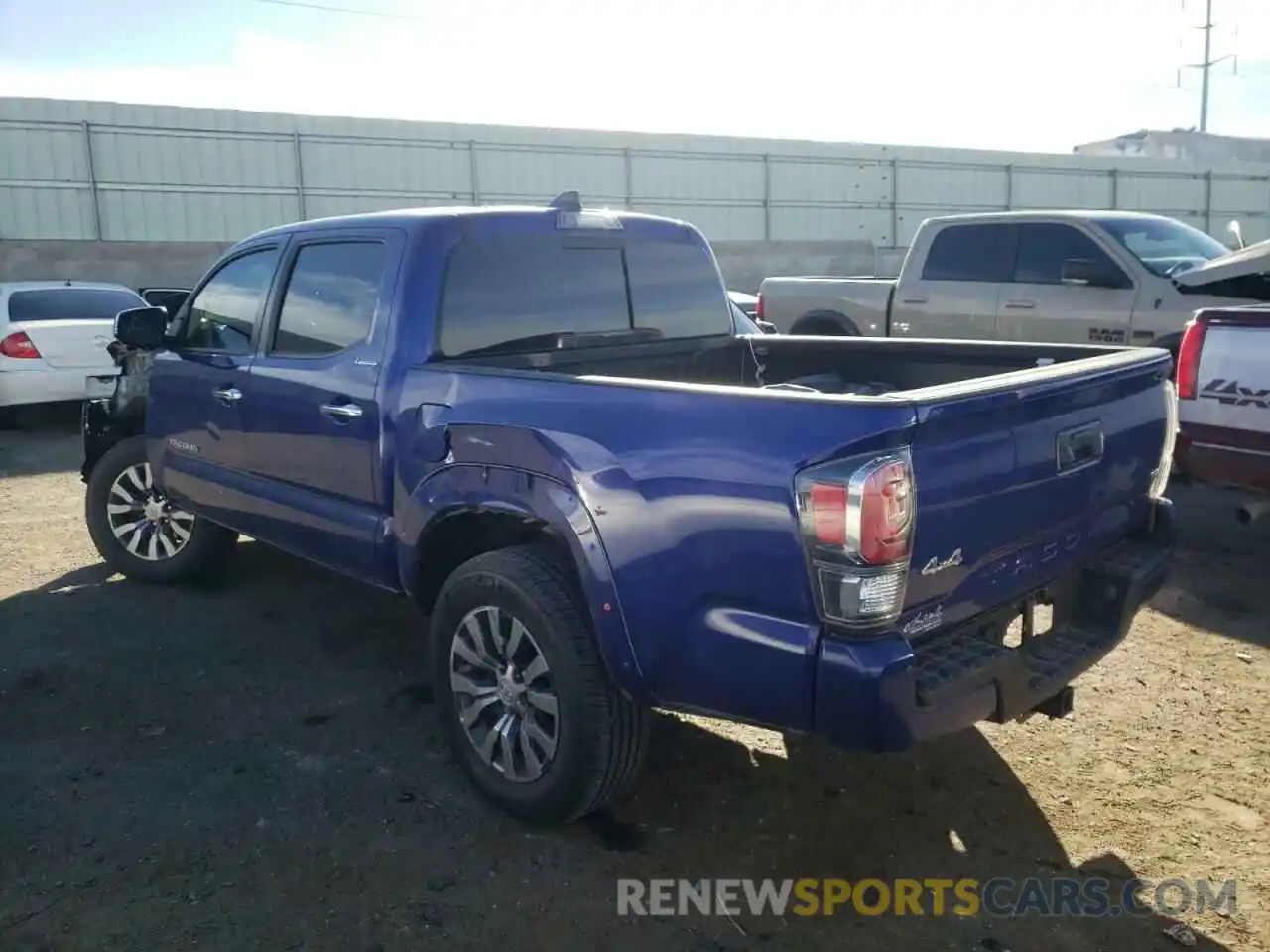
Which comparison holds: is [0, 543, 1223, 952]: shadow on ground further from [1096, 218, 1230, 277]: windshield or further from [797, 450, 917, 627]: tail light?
[1096, 218, 1230, 277]: windshield

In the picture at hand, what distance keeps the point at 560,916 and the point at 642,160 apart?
21.9m

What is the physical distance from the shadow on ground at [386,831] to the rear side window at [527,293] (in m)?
1.57

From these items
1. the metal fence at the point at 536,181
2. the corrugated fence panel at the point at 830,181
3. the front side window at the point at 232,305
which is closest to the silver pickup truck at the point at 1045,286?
the front side window at the point at 232,305

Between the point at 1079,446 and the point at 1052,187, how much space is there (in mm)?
26935

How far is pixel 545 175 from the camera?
74.2 feet

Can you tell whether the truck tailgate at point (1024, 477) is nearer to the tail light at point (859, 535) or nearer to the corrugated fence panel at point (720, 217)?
the tail light at point (859, 535)

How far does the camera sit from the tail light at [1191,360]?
5.31 m

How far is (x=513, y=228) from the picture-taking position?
4039 mm

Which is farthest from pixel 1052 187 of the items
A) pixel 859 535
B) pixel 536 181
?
pixel 859 535

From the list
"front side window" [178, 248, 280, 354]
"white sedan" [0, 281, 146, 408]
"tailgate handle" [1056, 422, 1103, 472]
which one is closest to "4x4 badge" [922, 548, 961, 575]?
"tailgate handle" [1056, 422, 1103, 472]

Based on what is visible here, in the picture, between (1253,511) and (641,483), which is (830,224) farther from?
(641,483)

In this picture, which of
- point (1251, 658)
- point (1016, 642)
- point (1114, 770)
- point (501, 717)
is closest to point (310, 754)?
point (501, 717)

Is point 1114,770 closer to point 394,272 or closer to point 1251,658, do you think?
point 1251,658

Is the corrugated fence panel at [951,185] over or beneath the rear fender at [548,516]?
over
